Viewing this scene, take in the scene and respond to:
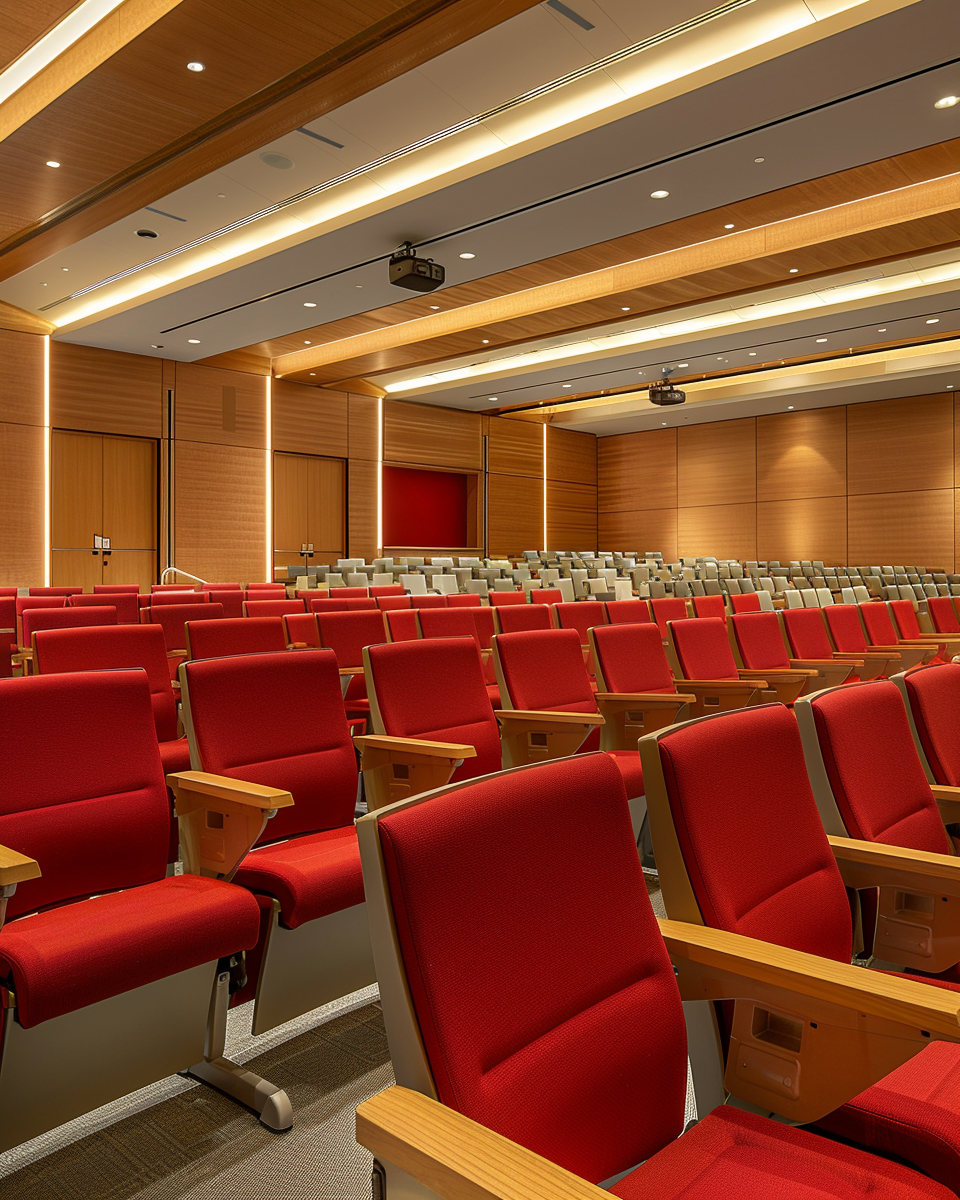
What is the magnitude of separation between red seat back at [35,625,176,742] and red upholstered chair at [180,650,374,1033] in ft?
1.86

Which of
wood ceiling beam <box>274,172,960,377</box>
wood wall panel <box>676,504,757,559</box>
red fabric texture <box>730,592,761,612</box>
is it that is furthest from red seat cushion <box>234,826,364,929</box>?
wood wall panel <box>676,504,757,559</box>

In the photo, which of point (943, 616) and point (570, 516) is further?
point (570, 516)

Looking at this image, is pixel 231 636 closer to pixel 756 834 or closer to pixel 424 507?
pixel 756 834

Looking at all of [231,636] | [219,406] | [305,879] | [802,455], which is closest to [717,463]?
[802,455]

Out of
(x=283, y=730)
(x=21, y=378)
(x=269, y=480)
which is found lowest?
(x=283, y=730)

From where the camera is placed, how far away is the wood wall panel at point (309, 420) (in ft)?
42.4

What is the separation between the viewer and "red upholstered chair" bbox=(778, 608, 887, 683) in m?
4.60

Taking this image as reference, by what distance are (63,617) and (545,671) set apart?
2.07m

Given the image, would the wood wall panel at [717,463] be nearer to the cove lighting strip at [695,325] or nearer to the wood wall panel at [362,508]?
the cove lighting strip at [695,325]

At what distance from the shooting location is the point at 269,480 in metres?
12.8

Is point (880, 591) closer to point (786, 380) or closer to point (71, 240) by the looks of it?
point (786, 380)

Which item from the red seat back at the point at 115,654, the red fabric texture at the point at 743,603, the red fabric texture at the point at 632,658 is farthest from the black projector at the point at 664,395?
the red seat back at the point at 115,654

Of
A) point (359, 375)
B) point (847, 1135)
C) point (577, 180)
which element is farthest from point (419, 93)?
point (359, 375)

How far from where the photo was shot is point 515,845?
3.22 feet
